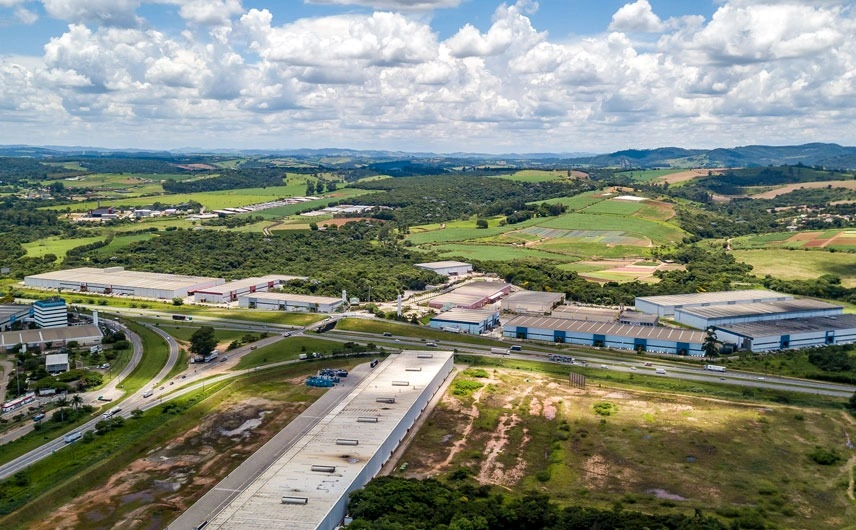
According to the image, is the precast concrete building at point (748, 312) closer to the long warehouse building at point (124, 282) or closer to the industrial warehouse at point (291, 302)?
the industrial warehouse at point (291, 302)

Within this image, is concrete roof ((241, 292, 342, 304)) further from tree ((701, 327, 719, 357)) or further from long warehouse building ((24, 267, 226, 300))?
tree ((701, 327, 719, 357))

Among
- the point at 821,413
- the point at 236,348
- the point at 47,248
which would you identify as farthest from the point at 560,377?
the point at 47,248

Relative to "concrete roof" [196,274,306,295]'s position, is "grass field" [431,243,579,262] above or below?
above

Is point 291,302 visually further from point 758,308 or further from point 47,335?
point 758,308

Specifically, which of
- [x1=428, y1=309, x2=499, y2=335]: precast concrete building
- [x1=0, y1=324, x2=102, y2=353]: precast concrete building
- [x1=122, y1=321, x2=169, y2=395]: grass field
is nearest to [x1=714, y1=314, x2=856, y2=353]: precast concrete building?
[x1=428, y1=309, x2=499, y2=335]: precast concrete building

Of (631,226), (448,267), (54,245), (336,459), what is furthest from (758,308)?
(54,245)

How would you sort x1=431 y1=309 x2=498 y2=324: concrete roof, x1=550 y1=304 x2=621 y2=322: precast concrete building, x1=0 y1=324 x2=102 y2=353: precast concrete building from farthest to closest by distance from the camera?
1. x1=550 y1=304 x2=621 y2=322: precast concrete building
2. x1=431 y1=309 x2=498 y2=324: concrete roof
3. x1=0 y1=324 x2=102 y2=353: precast concrete building

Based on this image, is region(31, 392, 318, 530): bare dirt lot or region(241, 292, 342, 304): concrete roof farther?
region(241, 292, 342, 304): concrete roof
